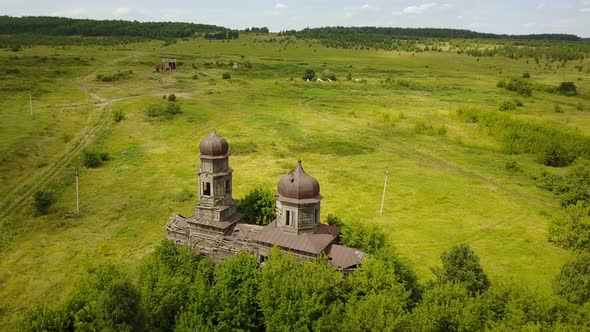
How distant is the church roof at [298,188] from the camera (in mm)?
28078

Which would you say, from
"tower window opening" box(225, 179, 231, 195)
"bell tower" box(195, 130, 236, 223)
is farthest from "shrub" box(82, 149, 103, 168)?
"tower window opening" box(225, 179, 231, 195)

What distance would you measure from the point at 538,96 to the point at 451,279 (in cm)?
9536

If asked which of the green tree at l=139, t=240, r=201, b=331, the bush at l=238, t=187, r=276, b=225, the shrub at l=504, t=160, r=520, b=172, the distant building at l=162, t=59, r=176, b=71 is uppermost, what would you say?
the distant building at l=162, t=59, r=176, b=71

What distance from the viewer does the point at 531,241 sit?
4116 cm

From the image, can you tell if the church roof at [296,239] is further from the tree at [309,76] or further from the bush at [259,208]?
the tree at [309,76]

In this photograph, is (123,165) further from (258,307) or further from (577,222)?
(577,222)

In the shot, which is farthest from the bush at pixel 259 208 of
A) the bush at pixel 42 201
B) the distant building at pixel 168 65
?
the distant building at pixel 168 65

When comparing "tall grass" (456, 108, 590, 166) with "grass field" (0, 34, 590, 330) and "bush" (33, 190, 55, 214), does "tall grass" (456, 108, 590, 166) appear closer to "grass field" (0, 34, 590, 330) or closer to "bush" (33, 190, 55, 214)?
"grass field" (0, 34, 590, 330)

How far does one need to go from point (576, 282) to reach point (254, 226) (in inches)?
795

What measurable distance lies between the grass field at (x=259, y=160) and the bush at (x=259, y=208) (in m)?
9.59

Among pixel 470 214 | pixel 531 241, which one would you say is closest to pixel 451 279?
pixel 531 241

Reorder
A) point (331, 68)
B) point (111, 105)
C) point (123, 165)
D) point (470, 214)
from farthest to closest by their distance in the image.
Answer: point (331, 68)
point (111, 105)
point (123, 165)
point (470, 214)

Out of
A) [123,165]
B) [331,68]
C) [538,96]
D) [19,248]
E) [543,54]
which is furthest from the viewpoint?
[543,54]

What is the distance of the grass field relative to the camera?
38125 millimetres
